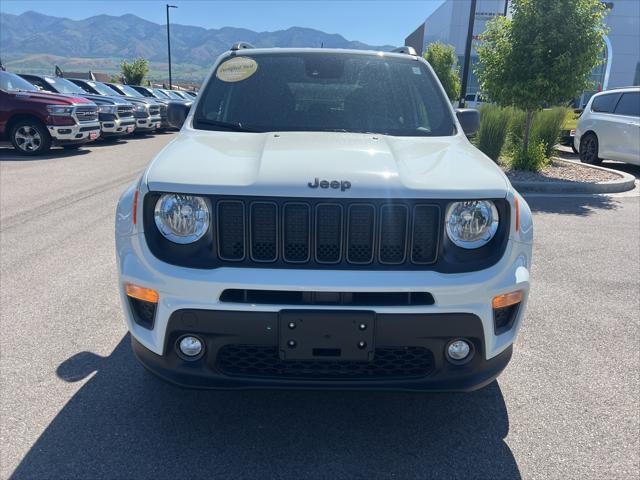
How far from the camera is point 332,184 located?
2.17m

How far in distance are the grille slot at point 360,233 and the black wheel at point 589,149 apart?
11635 mm

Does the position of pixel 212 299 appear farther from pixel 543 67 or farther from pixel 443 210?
pixel 543 67

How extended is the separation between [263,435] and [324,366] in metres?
0.55

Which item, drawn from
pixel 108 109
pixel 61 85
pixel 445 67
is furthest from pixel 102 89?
pixel 445 67

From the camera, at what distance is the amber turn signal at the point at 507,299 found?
7.26 feet

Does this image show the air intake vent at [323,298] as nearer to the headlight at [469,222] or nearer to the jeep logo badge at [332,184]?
the headlight at [469,222]

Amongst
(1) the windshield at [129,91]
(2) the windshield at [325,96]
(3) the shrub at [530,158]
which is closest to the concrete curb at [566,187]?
(3) the shrub at [530,158]

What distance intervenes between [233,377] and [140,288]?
0.55 meters

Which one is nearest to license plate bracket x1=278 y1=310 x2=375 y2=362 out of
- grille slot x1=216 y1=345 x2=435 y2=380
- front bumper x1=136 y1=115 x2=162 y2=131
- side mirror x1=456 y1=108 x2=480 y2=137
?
grille slot x1=216 y1=345 x2=435 y2=380

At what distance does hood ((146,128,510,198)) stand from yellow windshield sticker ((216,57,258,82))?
3.00 feet

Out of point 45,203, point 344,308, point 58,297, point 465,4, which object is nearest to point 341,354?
point 344,308

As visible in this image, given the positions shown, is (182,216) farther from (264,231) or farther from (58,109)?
(58,109)

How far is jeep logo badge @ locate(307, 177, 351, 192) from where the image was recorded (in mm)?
2164

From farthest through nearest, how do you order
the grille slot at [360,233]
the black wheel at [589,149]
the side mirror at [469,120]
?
the black wheel at [589,149] < the side mirror at [469,120] < the grille slot at [360,233]
